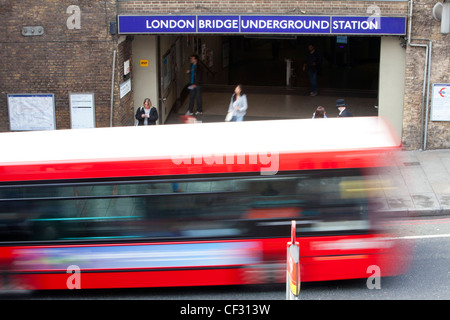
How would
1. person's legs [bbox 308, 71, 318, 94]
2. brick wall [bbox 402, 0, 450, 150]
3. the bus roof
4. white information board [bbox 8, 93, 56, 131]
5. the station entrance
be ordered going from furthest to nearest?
person's legs [bbox 308, 71, 318, 94] < the station entrance < white information board [bbox 8, 93, 56, 131] < brick wall [bbox 402, 0, 450, 150] < the bus roof

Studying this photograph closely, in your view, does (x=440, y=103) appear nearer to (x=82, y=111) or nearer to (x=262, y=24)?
(x=262, y=24)

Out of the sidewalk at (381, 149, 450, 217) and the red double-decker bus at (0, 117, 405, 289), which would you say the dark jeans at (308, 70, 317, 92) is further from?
the red double-decker bus at (0, 117, 405, 289)

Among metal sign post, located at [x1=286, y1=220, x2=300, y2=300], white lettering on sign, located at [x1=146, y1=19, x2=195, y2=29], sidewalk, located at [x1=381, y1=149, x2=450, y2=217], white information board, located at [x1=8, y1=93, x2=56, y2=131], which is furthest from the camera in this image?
white information board, located at [x1=8, y1=93, x2=56, y2=131]

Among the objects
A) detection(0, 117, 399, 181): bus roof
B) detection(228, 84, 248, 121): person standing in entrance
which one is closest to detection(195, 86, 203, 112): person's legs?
detection(228, 84, 248, 121): person standing in entrance

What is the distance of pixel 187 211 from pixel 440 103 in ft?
31.9

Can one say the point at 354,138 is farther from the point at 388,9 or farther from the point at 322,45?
the point at 322,45

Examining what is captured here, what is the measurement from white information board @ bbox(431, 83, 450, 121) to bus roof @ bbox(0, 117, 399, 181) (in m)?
7.05

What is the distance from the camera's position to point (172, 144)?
995 centimetres

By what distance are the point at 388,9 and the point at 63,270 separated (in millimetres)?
10677

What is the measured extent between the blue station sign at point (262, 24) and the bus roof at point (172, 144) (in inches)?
261

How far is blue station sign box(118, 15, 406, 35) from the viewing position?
16875mm

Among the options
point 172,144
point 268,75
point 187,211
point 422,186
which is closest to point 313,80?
point 268,75

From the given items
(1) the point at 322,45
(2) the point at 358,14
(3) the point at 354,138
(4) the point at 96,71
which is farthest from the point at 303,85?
(3) the point at 354,138

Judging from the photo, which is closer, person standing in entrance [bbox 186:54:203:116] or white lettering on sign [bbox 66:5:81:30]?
white lettering on sign [bbox 66:5:81:30]
